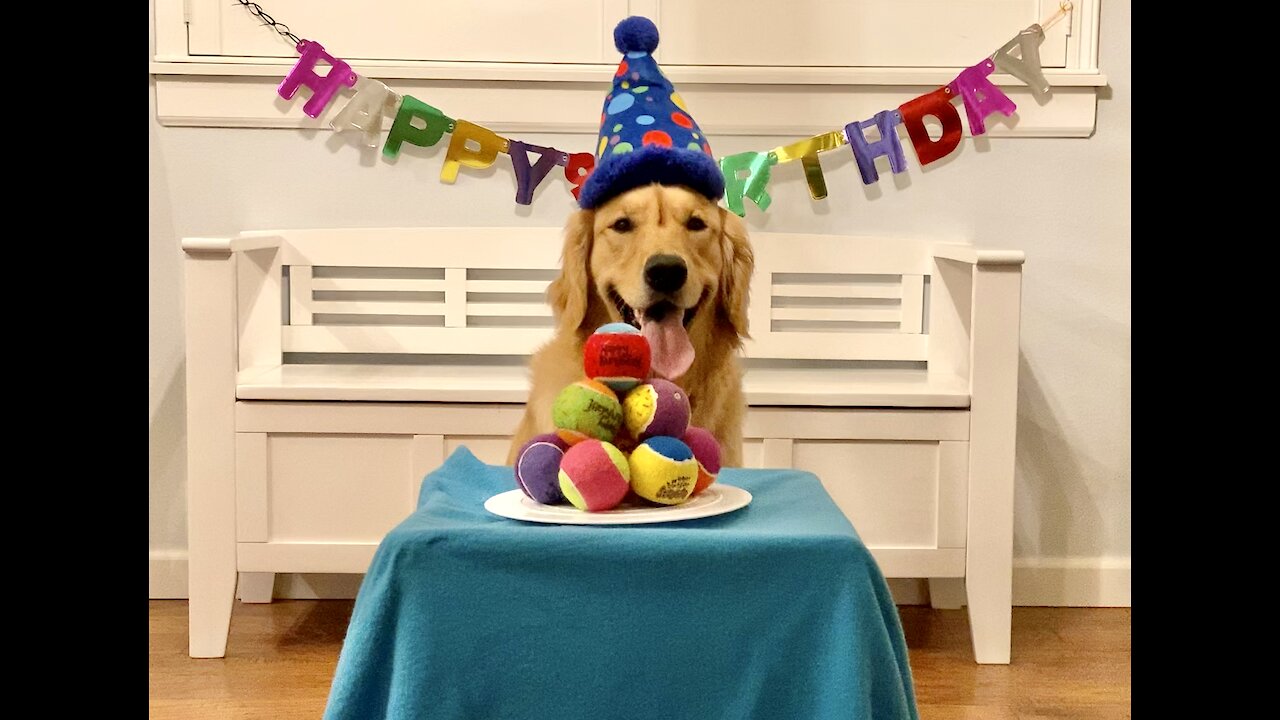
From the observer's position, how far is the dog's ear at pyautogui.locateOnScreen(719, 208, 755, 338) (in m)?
1.70

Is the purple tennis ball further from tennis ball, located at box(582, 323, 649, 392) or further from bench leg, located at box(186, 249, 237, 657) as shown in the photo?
bench leg, located at box(186, 249, 237, 657)

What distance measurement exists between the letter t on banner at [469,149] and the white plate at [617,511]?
52.8 inches

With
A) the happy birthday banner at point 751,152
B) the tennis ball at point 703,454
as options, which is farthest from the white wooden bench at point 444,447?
the tennis ball at point 703,454

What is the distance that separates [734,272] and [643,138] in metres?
0.24

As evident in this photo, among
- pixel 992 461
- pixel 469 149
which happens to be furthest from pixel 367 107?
pixel 992 461

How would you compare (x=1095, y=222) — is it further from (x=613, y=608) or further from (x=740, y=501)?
(x=613, y=608)

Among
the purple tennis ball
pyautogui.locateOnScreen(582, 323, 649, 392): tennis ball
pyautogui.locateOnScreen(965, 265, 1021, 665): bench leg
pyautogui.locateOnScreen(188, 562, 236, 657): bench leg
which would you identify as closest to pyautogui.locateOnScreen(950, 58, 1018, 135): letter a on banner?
pyautogui.locateOnScreen(965, 265, 1021, 665): bench leg

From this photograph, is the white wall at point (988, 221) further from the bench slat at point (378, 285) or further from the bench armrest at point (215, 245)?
the bench armrest at point (215, 245)

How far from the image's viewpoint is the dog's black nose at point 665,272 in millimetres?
1556

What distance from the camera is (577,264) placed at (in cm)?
171

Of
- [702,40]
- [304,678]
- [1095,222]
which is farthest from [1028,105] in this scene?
[304,678]

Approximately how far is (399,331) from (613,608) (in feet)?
4.97

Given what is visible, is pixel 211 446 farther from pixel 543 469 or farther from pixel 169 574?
pixel 543 469

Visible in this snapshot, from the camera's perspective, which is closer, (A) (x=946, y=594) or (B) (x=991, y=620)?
(B) (x=991, y=620)
